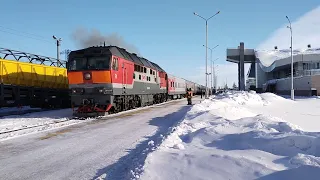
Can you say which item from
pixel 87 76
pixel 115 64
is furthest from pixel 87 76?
pixel 115 64

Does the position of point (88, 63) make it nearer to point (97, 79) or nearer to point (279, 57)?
point (97, 79)

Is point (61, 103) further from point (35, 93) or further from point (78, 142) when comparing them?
point (78, 142)

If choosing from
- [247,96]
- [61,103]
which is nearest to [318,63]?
Result: [247,96]

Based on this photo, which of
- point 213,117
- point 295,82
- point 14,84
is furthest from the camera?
point 295,82

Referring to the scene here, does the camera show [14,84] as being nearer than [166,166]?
No

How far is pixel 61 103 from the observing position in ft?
83.5

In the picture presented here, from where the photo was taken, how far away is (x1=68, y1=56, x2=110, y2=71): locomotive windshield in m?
17.4

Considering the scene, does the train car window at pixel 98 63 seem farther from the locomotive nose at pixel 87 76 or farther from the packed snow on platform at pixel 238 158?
the packed snow on platform at pixel 238 158

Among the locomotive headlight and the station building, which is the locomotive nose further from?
the station building

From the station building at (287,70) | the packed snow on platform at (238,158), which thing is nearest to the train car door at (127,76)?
the packed snow on platform at (238,158)

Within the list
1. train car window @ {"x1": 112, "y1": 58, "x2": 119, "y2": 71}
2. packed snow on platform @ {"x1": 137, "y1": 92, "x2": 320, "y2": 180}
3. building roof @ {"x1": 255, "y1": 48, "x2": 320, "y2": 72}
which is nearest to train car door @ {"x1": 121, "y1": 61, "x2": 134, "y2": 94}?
train car window @ {"x1": 112, "y1": 58, "x2": 119, "y2": 71}

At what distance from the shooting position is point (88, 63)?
17719 millimetres

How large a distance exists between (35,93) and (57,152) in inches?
627

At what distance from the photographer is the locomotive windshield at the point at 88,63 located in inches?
685
